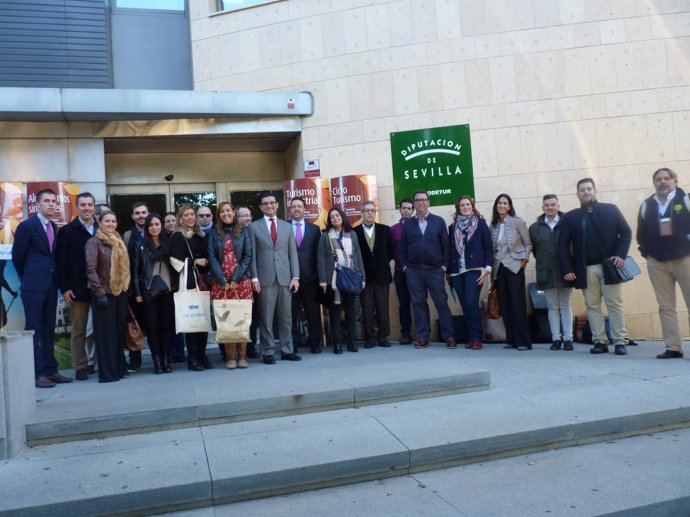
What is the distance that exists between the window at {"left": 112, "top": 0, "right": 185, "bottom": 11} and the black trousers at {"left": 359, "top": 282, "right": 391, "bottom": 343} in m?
6.43

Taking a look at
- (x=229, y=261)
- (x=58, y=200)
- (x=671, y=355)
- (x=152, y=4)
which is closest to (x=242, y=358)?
(x=229, y=261)

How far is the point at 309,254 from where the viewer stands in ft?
25.4

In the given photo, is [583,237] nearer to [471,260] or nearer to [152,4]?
[471,260]

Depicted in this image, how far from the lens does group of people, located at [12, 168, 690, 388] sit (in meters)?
6.37

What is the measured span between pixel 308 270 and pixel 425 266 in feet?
5.30

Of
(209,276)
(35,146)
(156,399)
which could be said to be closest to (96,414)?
(156,399)

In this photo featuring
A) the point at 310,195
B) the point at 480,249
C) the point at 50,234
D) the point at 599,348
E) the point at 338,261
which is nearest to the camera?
the point at 50,234

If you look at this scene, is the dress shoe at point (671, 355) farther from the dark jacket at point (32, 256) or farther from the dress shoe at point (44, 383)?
the dark jacket at point (32, 256)

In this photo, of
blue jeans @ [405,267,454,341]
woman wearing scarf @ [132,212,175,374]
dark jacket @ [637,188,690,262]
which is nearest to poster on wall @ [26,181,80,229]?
woman wearing scarf @ [132,212,175,374]

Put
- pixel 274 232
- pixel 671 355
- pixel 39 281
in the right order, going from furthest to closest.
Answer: pixel 274 232, pixel 671 355, pixel 39 281

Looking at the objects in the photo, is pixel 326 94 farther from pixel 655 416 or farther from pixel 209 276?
pixel 655 416

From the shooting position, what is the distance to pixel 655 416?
16.3 ft

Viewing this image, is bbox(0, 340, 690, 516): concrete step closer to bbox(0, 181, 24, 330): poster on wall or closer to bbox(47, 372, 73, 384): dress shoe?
bbox(47, 372, 73, 384): dress shoe

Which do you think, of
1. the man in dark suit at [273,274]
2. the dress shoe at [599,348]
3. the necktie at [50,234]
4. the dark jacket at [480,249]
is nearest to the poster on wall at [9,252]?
the necktie at [50,234]
